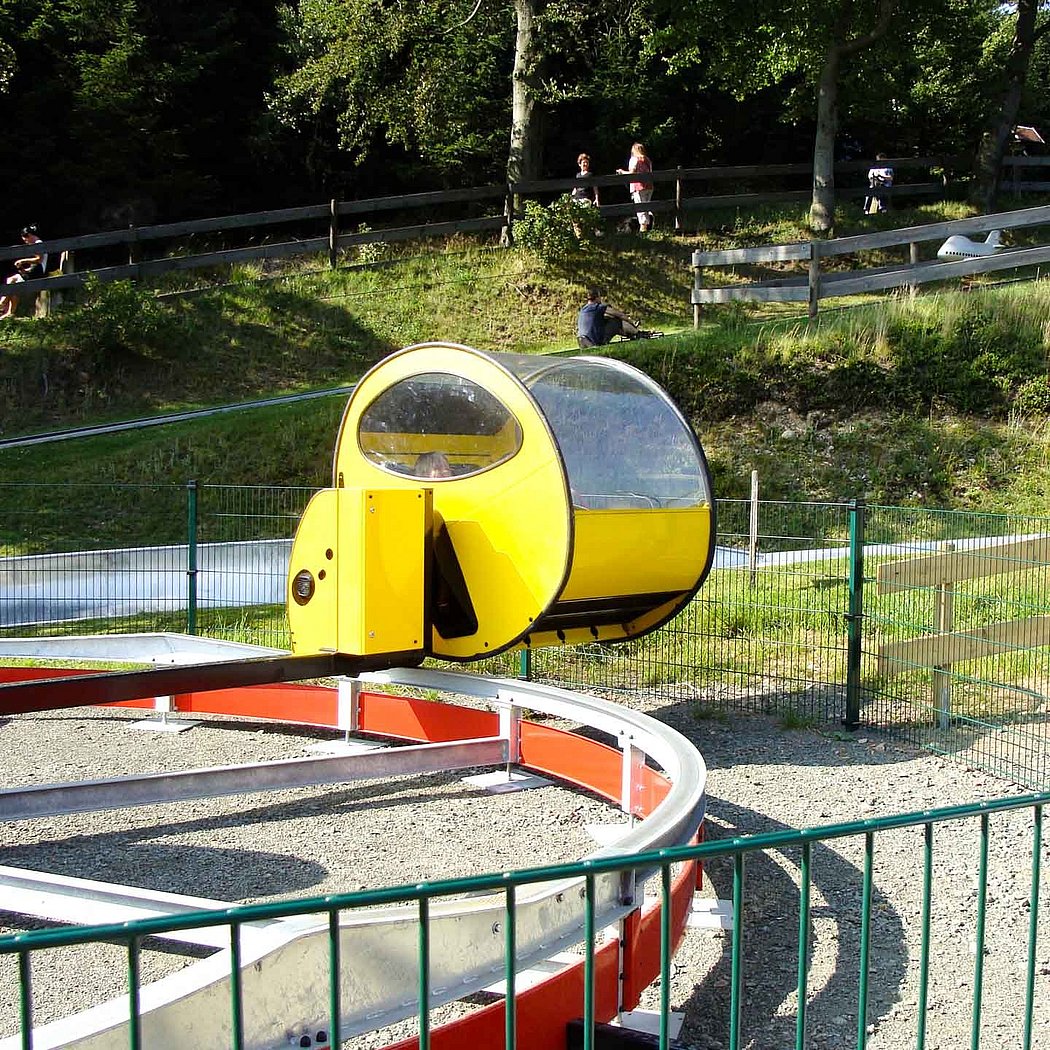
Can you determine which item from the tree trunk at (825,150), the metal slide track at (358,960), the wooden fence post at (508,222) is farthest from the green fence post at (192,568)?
the tree trunk at (825,150)

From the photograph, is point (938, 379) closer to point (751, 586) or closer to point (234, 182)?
point (751, 586)

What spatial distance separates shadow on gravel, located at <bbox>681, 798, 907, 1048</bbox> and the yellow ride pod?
71.0 inches

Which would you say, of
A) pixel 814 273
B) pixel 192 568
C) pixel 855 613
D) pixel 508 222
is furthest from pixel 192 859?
pixel 508 222

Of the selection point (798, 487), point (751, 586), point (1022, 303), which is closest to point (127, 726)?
point (751, 586)

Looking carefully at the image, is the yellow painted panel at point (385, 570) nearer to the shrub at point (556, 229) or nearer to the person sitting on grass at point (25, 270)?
the person sitting on grass at point (25, 270)

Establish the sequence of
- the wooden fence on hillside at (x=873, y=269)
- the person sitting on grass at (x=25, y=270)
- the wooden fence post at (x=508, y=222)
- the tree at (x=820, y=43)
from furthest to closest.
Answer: the wooden fence post at (x=508, y=222) < the tree at (x=820, y=43) < the person sitting on grass at (x=25, y=270) < the wooden fence on hillside at (x=873, y=269)

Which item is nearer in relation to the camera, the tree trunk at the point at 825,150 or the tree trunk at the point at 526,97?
the tree trunk at the point at 825,150

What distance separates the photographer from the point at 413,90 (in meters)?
24.8

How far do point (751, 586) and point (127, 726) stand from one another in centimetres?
498

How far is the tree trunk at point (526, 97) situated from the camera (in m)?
25.5

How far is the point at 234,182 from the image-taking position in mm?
31000

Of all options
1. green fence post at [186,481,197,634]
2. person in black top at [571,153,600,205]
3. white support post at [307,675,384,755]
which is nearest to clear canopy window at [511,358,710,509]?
white support post at [307,675,384,755]

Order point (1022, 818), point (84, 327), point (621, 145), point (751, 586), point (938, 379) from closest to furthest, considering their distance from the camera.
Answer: point (1022, 818) < point (751, 586) < point (938, 379) < point (84, 327) < point (621, 145)

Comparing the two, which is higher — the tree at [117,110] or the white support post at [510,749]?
the tree at [117,110]
